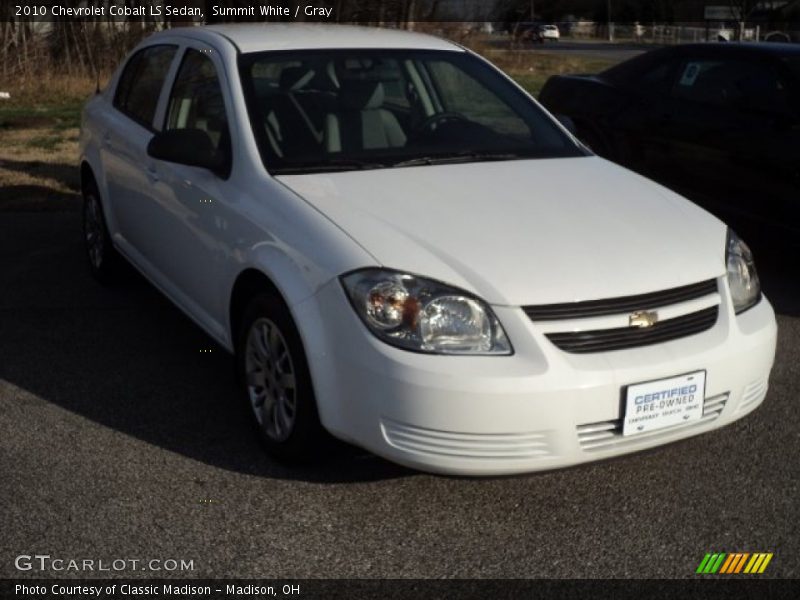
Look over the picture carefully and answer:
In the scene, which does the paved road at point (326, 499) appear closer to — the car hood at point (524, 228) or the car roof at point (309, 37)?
the car hood at point (524, 228)

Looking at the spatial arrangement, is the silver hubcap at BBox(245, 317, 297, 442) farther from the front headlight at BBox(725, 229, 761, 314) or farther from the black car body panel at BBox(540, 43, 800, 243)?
the black car body panel at BBox(540, 43, 800, 243)

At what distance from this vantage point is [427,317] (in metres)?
3.45

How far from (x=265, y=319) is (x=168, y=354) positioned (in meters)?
1.50

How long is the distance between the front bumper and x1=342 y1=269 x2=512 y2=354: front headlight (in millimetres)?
37

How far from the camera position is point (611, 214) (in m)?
4.06

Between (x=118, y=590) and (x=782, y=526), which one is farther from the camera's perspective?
(x=782, y=526)

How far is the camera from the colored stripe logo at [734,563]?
11.1 ft

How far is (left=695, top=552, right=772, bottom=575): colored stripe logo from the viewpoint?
338cm

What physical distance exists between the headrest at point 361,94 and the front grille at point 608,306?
169cm

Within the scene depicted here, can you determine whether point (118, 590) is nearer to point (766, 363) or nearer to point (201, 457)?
point (201, 457)

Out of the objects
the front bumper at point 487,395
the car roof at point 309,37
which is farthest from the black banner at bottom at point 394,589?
the car roof at point 309,37

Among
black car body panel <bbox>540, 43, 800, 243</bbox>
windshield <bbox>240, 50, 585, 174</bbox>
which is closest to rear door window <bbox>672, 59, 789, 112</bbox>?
black car body panel <bbox>540, 43, 800, 243</bbox>

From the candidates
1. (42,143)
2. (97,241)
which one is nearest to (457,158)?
(97,241)

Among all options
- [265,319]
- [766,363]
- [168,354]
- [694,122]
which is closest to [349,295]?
Answer: [265,319]
